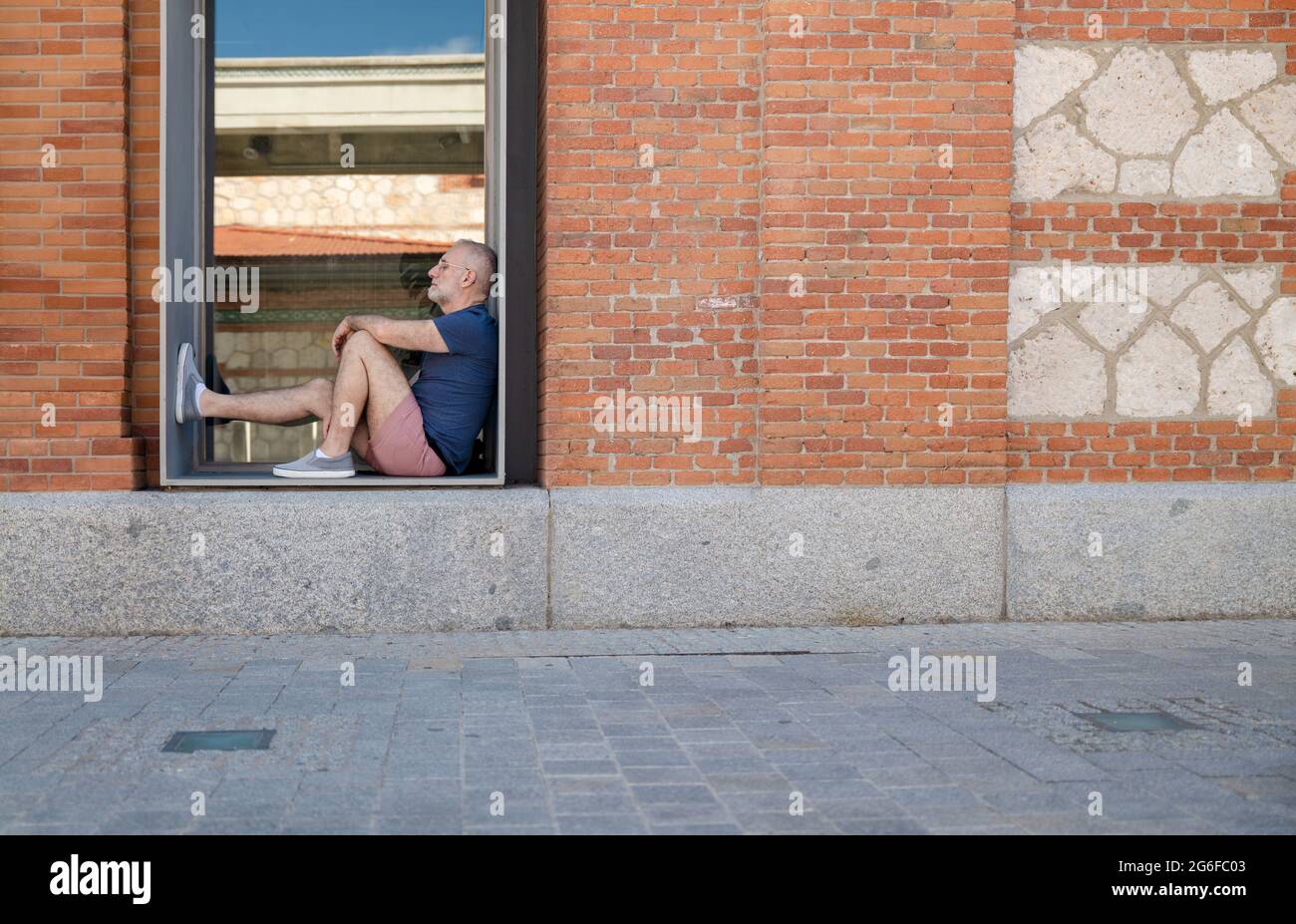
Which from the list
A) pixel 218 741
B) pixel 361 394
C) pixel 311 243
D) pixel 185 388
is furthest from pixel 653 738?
pixel 311 243

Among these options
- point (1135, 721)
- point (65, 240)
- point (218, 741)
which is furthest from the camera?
point (65, 240)

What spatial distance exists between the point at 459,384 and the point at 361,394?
0.58 metres

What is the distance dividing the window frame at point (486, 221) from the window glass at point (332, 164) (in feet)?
0.33

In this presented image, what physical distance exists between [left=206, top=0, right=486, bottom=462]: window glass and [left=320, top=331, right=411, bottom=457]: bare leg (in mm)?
203

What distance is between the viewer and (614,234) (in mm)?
7188

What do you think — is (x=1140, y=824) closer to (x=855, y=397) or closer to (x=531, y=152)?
(x=855, y=397)

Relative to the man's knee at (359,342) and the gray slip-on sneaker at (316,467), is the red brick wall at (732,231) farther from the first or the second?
the man's knee at (359,342)

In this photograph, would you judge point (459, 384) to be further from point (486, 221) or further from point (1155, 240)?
point (1155, 240)

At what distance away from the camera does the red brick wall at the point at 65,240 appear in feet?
22.9

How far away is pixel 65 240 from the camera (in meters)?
7.04

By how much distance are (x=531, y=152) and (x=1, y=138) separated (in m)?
2.97

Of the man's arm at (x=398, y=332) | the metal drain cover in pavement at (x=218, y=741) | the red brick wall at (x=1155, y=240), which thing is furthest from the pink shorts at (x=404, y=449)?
the red brick wall at (x=1155, y=240)

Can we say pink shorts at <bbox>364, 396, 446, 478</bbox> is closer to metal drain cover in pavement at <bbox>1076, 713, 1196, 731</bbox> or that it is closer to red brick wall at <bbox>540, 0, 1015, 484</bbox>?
red brick wall at <bbox>540, 0, 1015, 484</bbox>

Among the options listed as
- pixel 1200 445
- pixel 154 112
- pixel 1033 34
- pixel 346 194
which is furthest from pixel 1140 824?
pixel 154 112
